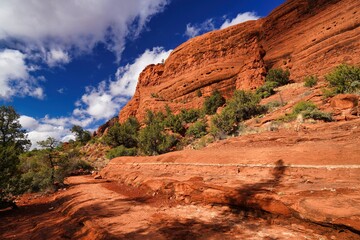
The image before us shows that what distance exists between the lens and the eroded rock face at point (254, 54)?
1243 inches

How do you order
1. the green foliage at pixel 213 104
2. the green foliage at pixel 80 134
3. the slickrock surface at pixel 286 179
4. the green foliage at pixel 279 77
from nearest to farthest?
the slickrock surface at pixel 286 179
the green foliage at pixel 279 77
the green foliage at pixel 213 104
the green foliage at pixel 80 134

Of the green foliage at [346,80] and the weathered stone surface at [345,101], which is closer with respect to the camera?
the weathered stone surface at [345,101]

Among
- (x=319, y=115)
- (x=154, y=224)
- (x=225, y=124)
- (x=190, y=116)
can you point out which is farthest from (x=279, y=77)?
(x=154, y=224)

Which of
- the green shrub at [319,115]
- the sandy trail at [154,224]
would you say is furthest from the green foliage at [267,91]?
the sandy trail at [154,224]

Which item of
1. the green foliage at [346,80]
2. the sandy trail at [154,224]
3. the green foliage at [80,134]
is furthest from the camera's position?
the green foliage at [80,134]

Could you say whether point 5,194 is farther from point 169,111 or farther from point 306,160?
point 169,111

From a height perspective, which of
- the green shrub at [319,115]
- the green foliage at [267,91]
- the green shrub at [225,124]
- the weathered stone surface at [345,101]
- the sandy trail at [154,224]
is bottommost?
the sandy trail at [154,224]

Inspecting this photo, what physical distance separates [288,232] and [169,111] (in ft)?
133

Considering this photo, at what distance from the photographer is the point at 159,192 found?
873cm

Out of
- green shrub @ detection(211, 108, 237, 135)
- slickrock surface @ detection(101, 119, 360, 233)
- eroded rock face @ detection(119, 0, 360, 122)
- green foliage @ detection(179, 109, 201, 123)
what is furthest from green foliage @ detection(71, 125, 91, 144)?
→ slickrock surface @ detection(101, 119, 360, 233)

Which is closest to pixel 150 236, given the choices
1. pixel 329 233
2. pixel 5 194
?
pixel 329 233

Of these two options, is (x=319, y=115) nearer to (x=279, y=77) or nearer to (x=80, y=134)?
(x=279, y=77)

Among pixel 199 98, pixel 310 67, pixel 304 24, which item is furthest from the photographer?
pixel 199 98

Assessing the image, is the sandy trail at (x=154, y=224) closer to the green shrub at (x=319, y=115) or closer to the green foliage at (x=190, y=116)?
the green shrub at (x=319, y=115)
